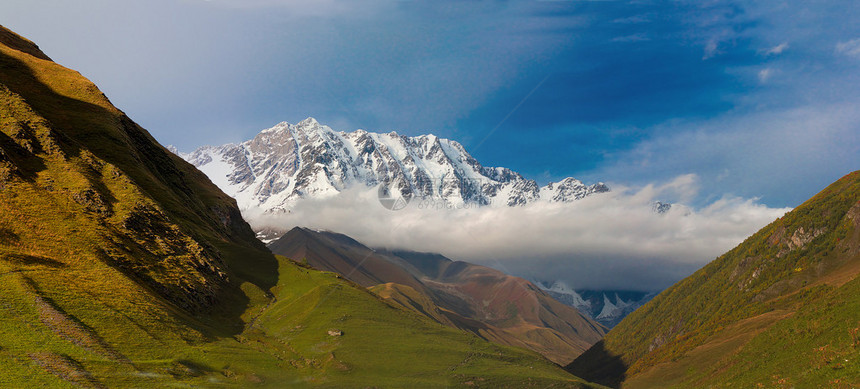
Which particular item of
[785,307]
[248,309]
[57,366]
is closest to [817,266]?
[785,307]

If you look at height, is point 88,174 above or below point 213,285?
above

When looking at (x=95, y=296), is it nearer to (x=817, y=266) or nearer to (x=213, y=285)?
(x=213, y=285)

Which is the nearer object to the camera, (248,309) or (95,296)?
(95,296)

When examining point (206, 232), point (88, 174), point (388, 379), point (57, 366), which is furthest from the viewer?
point (206, 232)

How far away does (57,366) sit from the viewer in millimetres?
55906

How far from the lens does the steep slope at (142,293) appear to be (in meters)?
65.3

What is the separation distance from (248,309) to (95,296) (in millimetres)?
46530

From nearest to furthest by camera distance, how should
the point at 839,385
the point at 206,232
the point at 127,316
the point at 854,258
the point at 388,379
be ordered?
the point at 839,385, the point at 127,316, the point at 388,379, the point at 206,232, the point at 854,258

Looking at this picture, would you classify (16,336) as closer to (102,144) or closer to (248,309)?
(248,309)

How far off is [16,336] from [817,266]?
24972cm

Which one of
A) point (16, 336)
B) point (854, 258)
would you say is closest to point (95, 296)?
point (16, 336)

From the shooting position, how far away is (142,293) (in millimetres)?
82875

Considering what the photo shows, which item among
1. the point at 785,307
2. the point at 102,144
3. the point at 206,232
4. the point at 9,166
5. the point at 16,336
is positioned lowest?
the point at 785,307

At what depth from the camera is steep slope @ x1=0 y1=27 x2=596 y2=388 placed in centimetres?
6531
